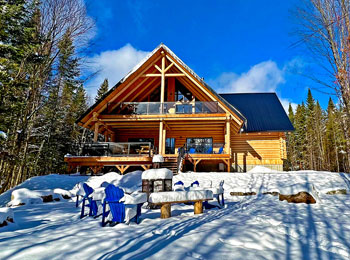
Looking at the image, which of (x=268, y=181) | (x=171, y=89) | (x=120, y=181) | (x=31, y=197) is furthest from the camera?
(x=171, y=89)

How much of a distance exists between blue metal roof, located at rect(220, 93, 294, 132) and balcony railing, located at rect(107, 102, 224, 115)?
14.5ft

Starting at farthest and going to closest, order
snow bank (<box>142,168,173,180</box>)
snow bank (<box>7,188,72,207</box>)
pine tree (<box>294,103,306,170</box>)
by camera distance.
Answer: pine tree (<box>294,103,306,170</box>), snow bank (<box>7,188,72,207</box>), snow bank (<box>142,168,173,180</box>)

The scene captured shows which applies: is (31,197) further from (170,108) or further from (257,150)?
(257,150)

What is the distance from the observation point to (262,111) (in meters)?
19.7

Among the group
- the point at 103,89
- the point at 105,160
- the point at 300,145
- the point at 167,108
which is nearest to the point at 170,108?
the point at 167,108

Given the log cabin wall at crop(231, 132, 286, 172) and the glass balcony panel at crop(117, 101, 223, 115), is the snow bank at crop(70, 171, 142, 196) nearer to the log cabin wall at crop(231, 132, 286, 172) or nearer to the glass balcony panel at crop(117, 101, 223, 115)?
the glass balcony panel at crop(117, 101, 223, 115)

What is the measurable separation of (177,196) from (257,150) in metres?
14.1

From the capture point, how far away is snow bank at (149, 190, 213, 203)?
4.72m

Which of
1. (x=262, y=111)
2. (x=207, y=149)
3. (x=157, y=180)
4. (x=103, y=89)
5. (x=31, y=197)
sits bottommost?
(x=31, y=197)

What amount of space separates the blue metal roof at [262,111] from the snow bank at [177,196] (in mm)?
13040

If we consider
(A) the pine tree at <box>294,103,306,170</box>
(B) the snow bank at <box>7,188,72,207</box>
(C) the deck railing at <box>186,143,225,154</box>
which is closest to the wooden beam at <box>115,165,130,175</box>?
(C) the deck railing at <box>186,143,225,154</box>

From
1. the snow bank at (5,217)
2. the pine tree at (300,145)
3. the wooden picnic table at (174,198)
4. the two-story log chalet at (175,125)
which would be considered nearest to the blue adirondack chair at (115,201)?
the wooden picnic table at (174,198)

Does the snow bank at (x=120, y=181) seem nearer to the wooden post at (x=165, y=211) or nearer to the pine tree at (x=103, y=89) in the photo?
the wooden post at (x=165, y=211)

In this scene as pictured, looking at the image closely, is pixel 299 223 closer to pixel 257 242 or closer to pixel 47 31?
pixel 257 242
